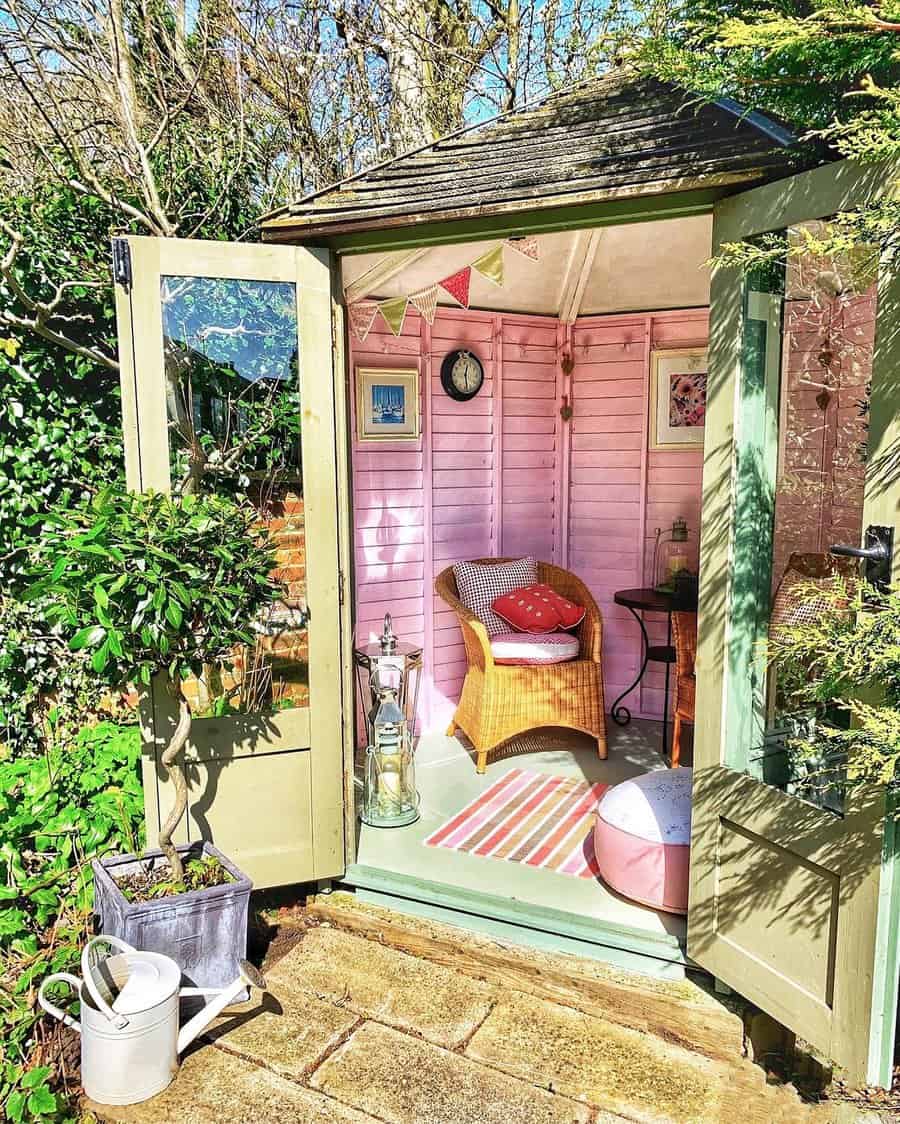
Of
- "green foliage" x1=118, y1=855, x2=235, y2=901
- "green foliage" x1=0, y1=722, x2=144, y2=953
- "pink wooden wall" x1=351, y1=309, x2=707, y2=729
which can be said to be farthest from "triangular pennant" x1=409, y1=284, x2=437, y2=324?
"green foliage" x1=118, y1=855, x2=235, y2=901

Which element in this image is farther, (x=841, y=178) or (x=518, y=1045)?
(x=518, y=1045)

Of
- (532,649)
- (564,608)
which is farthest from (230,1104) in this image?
(564,608)

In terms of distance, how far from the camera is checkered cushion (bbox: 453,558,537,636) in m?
5.02

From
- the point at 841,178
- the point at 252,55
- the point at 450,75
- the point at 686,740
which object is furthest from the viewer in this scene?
the point at 450,75

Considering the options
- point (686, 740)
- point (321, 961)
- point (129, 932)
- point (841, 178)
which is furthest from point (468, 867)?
point (841, 178)

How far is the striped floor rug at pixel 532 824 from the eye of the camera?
365 cm

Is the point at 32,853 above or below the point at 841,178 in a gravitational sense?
below

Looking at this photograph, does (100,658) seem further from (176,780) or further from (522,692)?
(522,692)

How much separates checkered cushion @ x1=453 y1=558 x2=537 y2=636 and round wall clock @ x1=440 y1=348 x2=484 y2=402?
3.25 ft

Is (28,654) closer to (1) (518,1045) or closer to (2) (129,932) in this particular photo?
(2) (129,932)

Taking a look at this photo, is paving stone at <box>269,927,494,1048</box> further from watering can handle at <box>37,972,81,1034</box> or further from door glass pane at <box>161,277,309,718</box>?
door glass pane at <box>161,277,309,718</box>

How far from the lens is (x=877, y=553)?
2.19m

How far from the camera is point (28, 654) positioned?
4426 millimetres

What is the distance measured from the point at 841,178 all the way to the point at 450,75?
580cm
